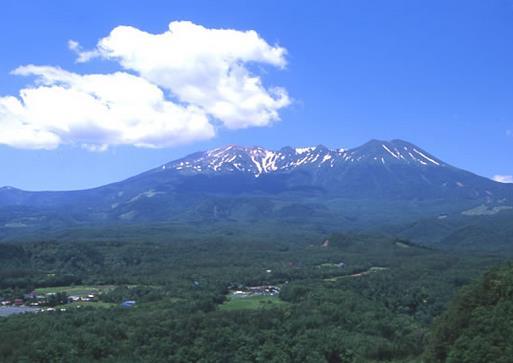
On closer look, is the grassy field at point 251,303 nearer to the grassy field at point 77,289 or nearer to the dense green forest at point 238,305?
the dense green forest at point 238,305

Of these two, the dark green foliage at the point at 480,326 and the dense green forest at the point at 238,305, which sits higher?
the dark green foliage at the point at 480,326

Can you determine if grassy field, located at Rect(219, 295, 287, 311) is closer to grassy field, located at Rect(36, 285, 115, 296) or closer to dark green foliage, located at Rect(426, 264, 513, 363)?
grassy field, located at Rect(36, 285, 115, 296)

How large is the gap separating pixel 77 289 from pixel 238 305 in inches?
925

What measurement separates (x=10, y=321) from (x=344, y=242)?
77.8 metres

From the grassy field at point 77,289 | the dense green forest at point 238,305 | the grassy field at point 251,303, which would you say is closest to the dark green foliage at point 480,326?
the dense green forest at point 238,305

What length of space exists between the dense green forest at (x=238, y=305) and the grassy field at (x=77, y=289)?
116 centimetres

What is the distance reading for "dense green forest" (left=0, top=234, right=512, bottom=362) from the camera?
42656mm

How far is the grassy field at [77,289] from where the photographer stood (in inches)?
2798

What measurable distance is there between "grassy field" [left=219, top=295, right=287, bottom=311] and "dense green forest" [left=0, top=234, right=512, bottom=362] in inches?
8.3

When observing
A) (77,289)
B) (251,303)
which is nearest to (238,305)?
(251,303)

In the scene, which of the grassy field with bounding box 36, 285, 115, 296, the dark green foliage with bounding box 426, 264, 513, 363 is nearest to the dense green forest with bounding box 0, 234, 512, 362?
the dark green foliage with bounding box 426, 264, 513, 363

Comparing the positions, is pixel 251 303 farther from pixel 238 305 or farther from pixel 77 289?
pixel 77 289

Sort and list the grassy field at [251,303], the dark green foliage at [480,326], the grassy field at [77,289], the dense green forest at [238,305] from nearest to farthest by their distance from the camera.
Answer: the dark green foliage at [480,326]
the dense green forest at [238,305]
the grassy field at [251,303]
the grassy field at [77,289]

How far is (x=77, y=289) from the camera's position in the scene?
74500 millimetres
